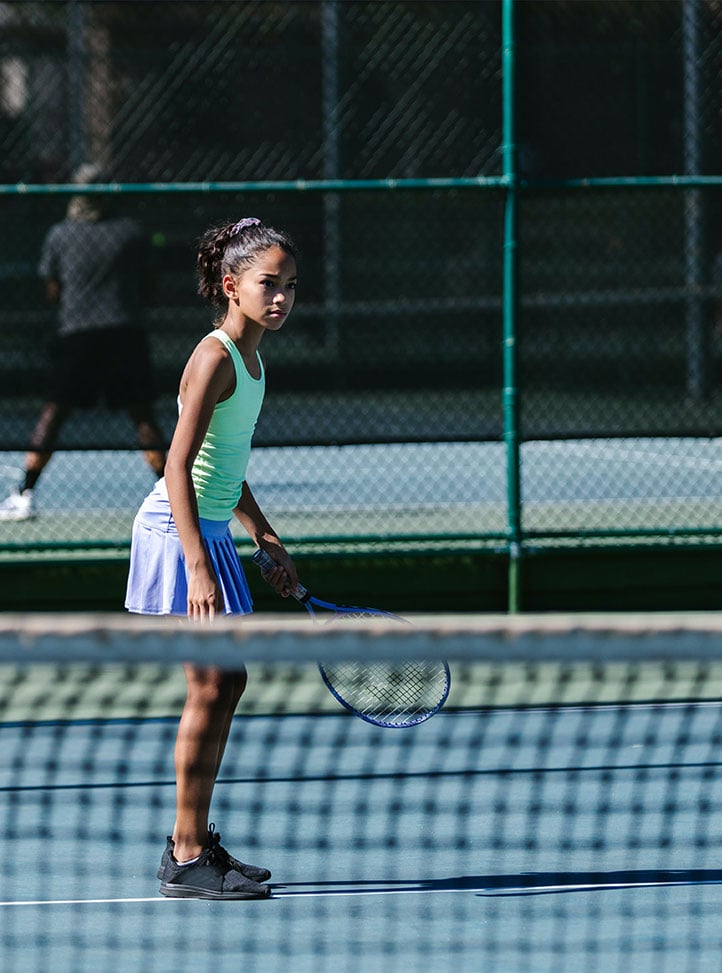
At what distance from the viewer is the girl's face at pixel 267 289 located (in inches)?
165

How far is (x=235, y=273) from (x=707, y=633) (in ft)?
6.50

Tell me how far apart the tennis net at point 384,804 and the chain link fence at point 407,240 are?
112cm

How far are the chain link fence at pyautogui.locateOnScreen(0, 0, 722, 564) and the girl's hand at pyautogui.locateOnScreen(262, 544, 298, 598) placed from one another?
2.50 meters

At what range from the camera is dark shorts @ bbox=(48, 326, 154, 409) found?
23.8 ft

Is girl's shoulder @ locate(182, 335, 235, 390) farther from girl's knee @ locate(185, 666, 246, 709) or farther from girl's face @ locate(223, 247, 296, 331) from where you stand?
girl's knee @ locate(185, 666, 246, 709)

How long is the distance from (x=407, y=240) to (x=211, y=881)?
6.90 metres

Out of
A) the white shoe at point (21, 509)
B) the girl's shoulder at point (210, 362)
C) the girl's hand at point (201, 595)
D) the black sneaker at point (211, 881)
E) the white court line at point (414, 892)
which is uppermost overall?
the girl's shoulder at point (210, 362)

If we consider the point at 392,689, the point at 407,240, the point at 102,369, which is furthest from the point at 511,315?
the point at 407,240

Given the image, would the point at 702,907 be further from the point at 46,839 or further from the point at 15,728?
the point at 15,728

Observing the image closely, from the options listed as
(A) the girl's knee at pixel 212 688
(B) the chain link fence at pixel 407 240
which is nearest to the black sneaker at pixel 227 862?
(A) the girl's knee at pixel 212 688

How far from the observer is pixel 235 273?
13.9 ft

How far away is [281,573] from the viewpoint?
440 cm

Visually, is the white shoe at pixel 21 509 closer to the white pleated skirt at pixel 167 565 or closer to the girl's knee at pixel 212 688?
the white pleated skirt at pixel 167 565

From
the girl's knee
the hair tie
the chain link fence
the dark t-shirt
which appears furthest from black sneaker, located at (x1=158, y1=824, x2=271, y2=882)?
the dark t-shirt
